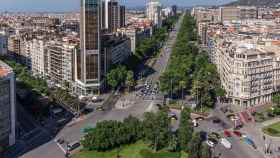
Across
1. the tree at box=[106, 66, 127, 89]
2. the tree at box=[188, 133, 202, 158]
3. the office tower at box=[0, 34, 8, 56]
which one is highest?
the office tower at box=[0, 34, 8, 56]

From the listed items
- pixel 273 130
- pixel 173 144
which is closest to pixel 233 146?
pixel 173 144

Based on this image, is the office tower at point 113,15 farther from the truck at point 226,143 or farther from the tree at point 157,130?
the tree at point 157,130

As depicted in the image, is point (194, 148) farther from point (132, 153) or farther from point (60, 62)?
point (60, 62)

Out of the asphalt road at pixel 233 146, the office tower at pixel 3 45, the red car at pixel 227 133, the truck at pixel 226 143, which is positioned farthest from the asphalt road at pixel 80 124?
the office tower at pixel 3 45

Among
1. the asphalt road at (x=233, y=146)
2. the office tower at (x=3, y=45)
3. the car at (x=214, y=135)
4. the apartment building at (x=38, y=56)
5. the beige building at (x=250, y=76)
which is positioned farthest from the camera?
the office tower at (x=3, y=45)

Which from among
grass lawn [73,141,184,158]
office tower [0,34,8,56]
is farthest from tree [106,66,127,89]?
grass lawn [73,141,184,158]

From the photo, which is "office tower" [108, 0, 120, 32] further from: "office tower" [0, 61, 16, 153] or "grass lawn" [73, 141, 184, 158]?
"grass lawn" [73, 141, 184, 158]
